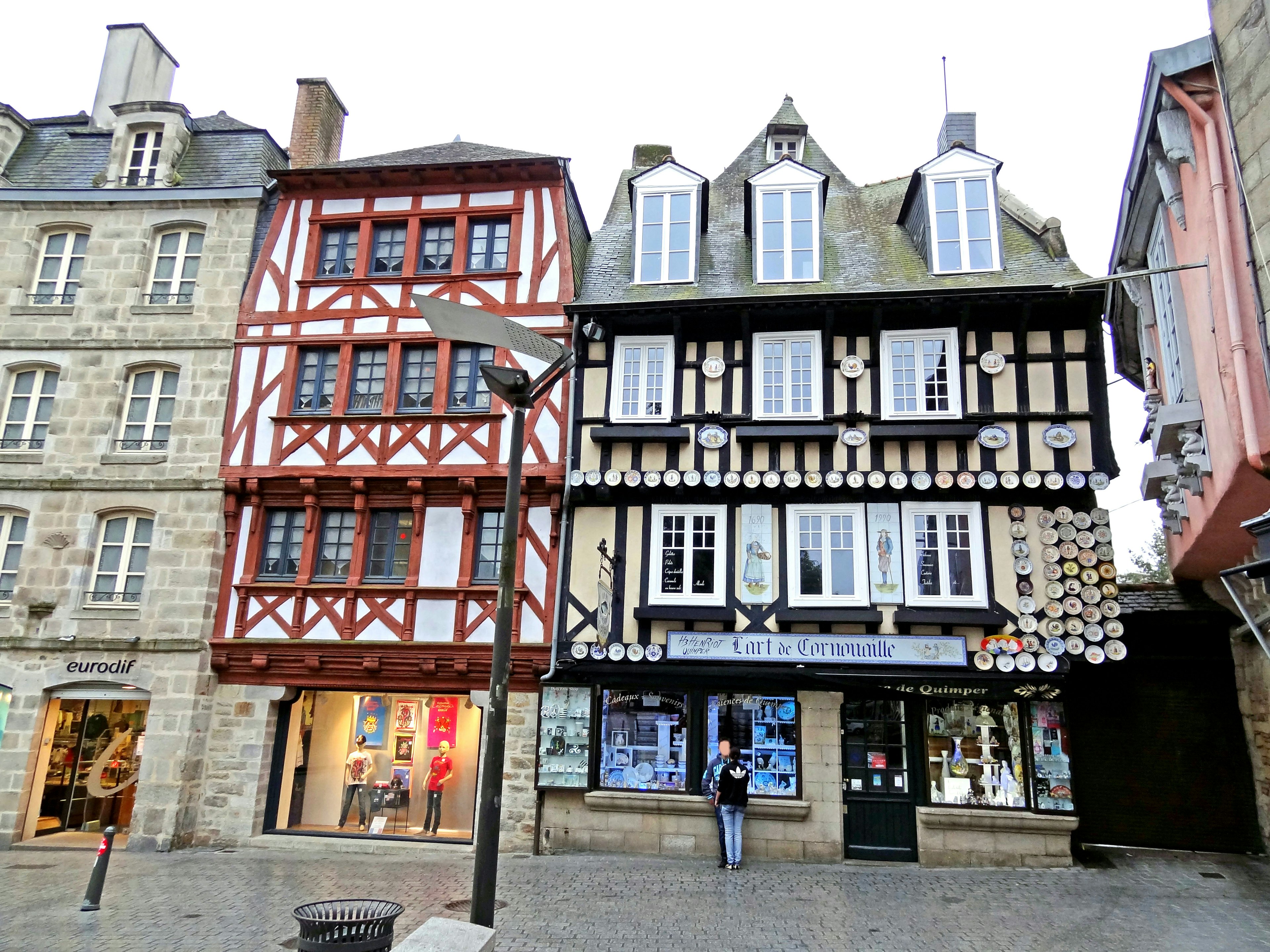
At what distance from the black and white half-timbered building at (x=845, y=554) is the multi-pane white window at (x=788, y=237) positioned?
0.39 ft

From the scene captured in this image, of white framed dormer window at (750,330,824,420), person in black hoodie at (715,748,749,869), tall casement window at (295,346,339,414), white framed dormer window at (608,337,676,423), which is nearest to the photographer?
person in black hoodie at (715,748,749,869)

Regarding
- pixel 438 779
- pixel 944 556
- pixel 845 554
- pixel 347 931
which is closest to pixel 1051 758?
pixel 944 556

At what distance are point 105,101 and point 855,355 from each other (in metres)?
15.8

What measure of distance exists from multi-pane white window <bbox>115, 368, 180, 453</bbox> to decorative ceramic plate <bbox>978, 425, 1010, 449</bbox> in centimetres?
1302

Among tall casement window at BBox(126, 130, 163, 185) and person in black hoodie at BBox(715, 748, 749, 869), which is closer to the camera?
person in black hoodie at BBox(715, 748, 749, 869)

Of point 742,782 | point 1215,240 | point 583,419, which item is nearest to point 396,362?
point 583,419

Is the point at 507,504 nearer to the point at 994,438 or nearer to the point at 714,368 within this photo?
the point at 714,368

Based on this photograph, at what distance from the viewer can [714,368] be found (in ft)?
43.6

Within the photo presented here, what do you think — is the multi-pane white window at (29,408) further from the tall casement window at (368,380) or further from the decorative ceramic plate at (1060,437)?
the decorative ceramic plate at (1060,437)

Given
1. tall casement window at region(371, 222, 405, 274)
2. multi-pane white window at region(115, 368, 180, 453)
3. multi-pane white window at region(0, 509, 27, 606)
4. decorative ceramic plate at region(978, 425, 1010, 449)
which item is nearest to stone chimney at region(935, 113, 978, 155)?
decorative ceramic plate at region(978, 425, 1010, 449)

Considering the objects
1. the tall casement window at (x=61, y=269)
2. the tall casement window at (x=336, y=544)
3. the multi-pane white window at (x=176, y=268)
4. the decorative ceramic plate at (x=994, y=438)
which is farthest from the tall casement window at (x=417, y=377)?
the decorative ceramic plate at (x=994, y=438)

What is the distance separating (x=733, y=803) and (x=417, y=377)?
827cm

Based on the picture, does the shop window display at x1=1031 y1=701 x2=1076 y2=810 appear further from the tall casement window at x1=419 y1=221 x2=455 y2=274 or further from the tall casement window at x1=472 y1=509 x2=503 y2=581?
the tall casement window at x1=419 y1=221 x2=455 y2=274

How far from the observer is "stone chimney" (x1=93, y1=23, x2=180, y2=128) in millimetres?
17219
